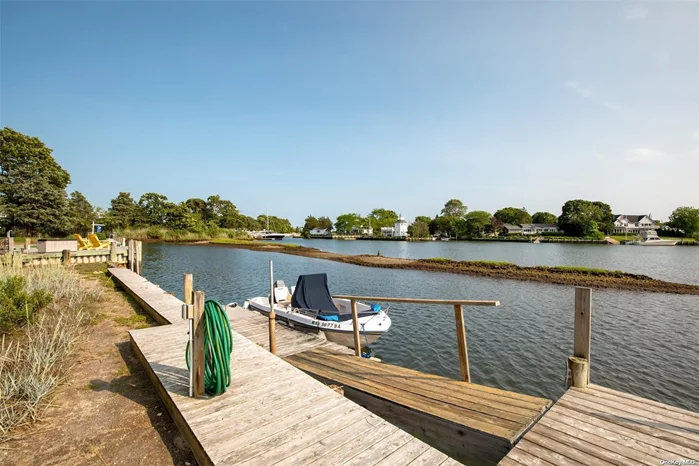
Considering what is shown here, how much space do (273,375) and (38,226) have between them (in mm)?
41933

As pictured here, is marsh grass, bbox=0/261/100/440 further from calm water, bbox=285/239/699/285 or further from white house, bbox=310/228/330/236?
white house, bbox=310/228/330/236

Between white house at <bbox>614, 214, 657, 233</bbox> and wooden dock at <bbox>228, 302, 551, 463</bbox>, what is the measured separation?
4738 inches

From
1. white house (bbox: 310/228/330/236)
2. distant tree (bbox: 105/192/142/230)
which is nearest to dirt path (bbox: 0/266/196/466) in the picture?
distant tree (bbox: 105/192/142/230)

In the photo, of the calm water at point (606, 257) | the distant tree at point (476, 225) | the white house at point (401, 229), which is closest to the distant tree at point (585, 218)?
the distant tree at point (476, 225)

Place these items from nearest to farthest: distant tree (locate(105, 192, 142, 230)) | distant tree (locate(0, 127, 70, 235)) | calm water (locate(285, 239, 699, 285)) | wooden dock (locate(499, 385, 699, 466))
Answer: wooden dock (locate(499, 385, 699, 466)) → calm water (locate(285, 239, 699, 285)) → distant tree (locate(0, 127, 70, 235)) → distant tree (locate(105, 192, 142, 230))

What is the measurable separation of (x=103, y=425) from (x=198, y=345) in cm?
149

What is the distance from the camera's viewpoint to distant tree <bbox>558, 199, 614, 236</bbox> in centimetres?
8769

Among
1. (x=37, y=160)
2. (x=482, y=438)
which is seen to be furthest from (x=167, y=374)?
(x=37, y=160)

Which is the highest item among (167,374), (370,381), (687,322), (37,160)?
(37,160)

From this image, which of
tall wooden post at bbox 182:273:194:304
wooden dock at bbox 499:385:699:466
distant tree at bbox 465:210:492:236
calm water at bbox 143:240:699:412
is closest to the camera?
wooden dock at bbox 499:385:699:466

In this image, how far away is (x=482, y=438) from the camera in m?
3.78

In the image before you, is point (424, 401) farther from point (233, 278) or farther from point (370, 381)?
point (233, 278)

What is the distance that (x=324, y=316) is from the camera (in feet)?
31.6

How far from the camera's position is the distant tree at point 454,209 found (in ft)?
442
